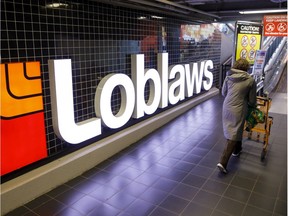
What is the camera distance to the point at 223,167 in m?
3.69

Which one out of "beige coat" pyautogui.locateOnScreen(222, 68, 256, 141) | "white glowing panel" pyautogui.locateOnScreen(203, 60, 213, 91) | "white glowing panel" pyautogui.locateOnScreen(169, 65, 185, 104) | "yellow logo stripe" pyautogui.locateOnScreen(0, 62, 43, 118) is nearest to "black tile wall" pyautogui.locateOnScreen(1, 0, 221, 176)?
"yellow logo stripe" pyautogui.locateOnScreen(0, 62, 43, 118)

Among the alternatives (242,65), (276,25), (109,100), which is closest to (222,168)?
(242,65)

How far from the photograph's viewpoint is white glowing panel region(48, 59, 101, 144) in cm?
323

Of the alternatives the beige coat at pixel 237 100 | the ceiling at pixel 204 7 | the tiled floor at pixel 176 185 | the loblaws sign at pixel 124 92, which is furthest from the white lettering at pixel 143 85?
the beige coat at pixel 237 100

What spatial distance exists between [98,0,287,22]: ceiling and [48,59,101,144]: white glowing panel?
1512 mm

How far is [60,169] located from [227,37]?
8.99 metres

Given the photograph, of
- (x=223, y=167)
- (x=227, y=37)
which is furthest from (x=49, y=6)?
(x=227, y=37)

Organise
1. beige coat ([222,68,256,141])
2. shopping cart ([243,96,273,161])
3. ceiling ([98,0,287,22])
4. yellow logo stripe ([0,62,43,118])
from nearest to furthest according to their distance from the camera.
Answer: yellow logo stripe ([0,62,43,118]) → beige coat ([222,68,256,141]) → shopping cart ([243,96,273,161]) → ceiling ([98,0,287,22])

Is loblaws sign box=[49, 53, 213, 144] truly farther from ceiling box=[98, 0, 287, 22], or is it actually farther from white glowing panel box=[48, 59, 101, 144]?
ceiling box=[98, 0, 287, 22]

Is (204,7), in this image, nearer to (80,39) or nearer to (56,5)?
(80,39)

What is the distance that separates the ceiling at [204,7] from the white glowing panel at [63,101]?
151 centimetres

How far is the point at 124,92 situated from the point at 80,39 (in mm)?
1210

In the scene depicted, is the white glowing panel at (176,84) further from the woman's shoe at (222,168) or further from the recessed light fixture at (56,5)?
the recessed light fixture at (56,5)

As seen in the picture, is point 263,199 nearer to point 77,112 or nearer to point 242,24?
point 77,112
